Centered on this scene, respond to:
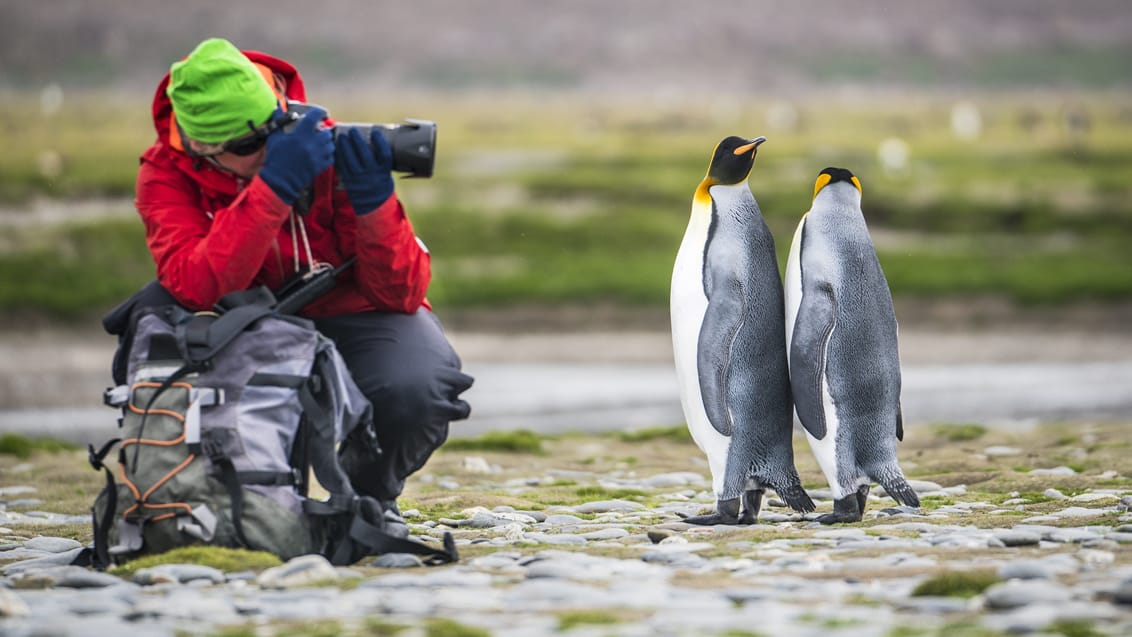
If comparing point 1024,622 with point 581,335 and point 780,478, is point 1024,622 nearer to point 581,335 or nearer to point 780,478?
point 780,478

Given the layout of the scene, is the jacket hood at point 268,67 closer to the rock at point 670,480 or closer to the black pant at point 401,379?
the black pant at point 401,379

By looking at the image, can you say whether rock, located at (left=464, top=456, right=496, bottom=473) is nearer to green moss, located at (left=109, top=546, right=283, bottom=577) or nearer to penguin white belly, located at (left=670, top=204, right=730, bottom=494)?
penguin white belly, located at (left=670, top=204, right=730, bottom=494)

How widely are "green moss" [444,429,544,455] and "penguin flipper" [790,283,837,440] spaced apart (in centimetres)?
327

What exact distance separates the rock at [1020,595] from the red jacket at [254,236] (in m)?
1.86

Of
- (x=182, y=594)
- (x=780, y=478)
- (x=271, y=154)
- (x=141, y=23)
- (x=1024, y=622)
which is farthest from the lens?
(x=141, y=23)

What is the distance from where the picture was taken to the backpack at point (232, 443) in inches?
142

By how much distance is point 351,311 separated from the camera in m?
4.17

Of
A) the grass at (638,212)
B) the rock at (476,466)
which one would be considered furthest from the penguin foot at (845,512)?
the grass at (638,212)

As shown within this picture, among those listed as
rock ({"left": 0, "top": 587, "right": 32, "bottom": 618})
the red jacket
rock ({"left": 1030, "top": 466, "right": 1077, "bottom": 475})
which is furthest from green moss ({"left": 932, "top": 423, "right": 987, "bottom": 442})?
rock ({"left": 0, "top": 587, "right": 32, "bottom": 618})

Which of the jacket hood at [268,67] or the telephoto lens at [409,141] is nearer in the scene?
the telephoto lens at [409,141]

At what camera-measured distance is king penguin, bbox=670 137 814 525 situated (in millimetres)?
4434

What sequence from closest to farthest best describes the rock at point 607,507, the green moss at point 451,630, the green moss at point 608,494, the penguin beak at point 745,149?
the green moss at point 451,630 → the penguin beak at point 745,149 → the rock at point 607,507 → the green moss at point 608,494

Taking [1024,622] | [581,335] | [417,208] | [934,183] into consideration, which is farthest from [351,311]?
[934,183]

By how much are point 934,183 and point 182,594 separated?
78.0ft
